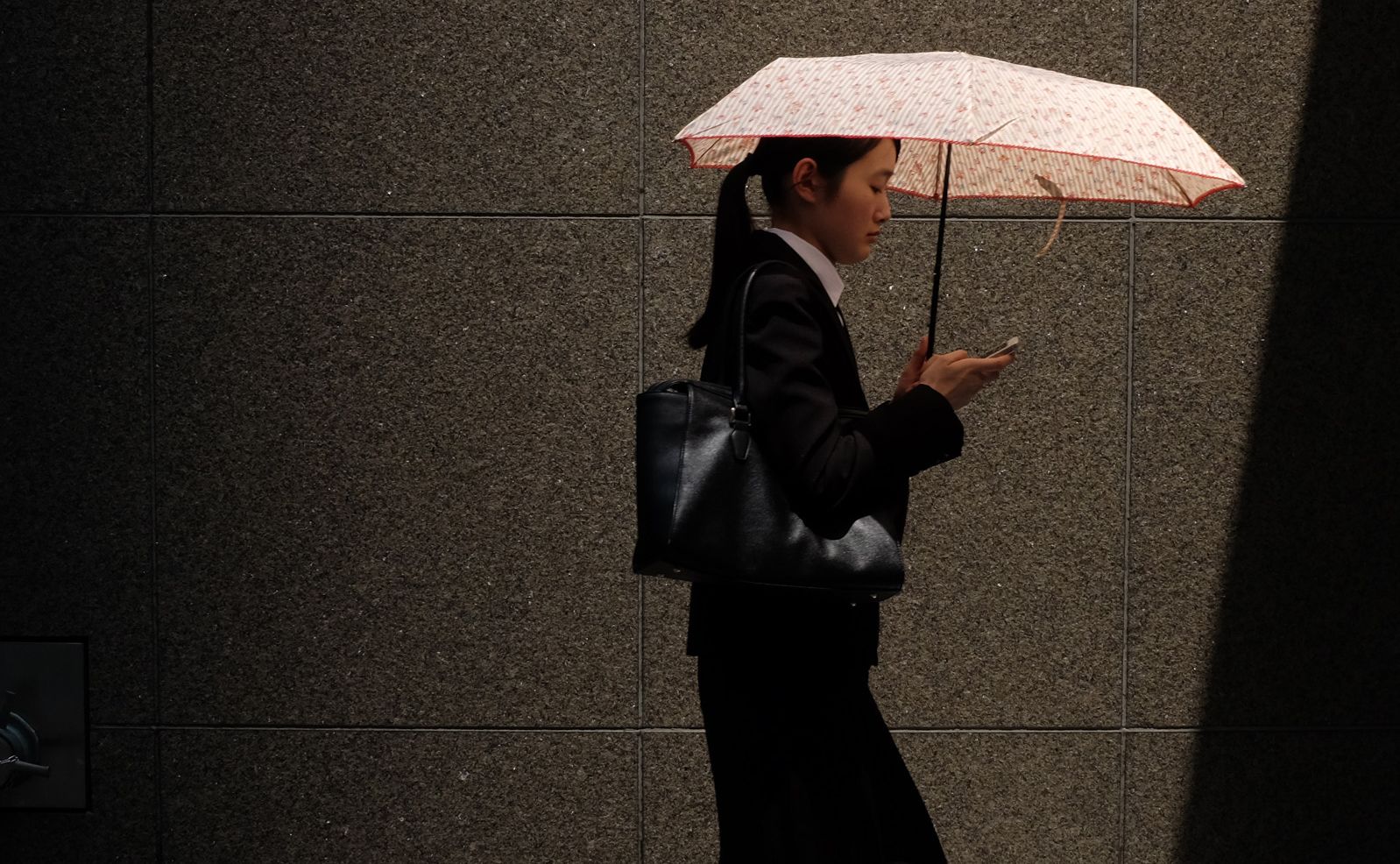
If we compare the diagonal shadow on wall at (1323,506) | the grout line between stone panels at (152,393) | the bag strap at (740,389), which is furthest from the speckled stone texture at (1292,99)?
the grout line between stone panels at (152,393)

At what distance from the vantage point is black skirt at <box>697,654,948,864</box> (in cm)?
246

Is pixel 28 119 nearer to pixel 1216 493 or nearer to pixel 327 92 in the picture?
pixel 327 92

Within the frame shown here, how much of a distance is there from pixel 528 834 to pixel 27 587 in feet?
5.47

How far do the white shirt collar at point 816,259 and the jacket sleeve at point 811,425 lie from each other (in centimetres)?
16

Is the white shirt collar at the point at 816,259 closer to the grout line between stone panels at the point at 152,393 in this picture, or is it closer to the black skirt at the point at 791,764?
the black skirt at the point at 791,764

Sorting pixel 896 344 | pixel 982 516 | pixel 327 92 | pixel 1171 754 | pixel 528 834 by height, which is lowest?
pixel 528 834

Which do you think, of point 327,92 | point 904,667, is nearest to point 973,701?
point 904,667

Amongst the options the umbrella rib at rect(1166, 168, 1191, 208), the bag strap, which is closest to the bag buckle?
the bag strap

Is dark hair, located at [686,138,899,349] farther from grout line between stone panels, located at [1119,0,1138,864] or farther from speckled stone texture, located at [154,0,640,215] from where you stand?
grout line between stone panels, located at [1119,0,1138,864]

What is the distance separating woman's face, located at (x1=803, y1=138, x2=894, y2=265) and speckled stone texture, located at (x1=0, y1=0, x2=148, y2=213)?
260cm

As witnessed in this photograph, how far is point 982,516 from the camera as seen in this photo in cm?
441

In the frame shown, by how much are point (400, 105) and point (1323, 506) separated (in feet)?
9.72

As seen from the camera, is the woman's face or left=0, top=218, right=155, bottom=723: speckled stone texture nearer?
the woman's face

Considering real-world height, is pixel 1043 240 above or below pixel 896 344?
above
